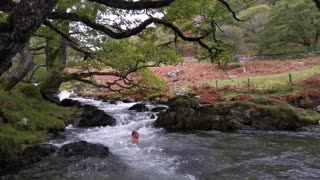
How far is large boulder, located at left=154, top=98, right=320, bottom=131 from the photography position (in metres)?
17.9

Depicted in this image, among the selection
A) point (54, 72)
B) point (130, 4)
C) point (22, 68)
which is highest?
point (130, 4)

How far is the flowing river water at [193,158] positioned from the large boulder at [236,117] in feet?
3.30

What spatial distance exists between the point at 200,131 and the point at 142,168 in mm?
7187

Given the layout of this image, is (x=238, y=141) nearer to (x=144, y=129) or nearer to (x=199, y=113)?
(x=199, y=113)

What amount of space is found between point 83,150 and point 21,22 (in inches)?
312

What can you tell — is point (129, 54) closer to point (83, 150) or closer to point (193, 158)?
point (83, 150)

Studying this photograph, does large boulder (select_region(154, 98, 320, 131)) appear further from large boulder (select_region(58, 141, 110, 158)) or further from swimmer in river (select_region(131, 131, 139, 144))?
large boulder (select_region(58, 141, 110, 158))

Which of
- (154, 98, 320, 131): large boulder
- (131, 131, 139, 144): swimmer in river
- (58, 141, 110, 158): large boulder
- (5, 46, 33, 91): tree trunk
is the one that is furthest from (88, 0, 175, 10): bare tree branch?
(154, 98, 320, 131): large boulder

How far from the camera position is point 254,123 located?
18203 millimetres

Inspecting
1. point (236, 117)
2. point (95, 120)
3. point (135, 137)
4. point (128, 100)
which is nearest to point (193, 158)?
point (135, 137)

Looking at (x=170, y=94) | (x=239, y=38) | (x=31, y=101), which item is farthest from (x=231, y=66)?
(x=31, y=101)

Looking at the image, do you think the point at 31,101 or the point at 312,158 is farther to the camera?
the point at 31,101

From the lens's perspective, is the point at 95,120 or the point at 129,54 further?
the point at 95,120

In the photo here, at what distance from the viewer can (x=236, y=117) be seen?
18.7 metres
